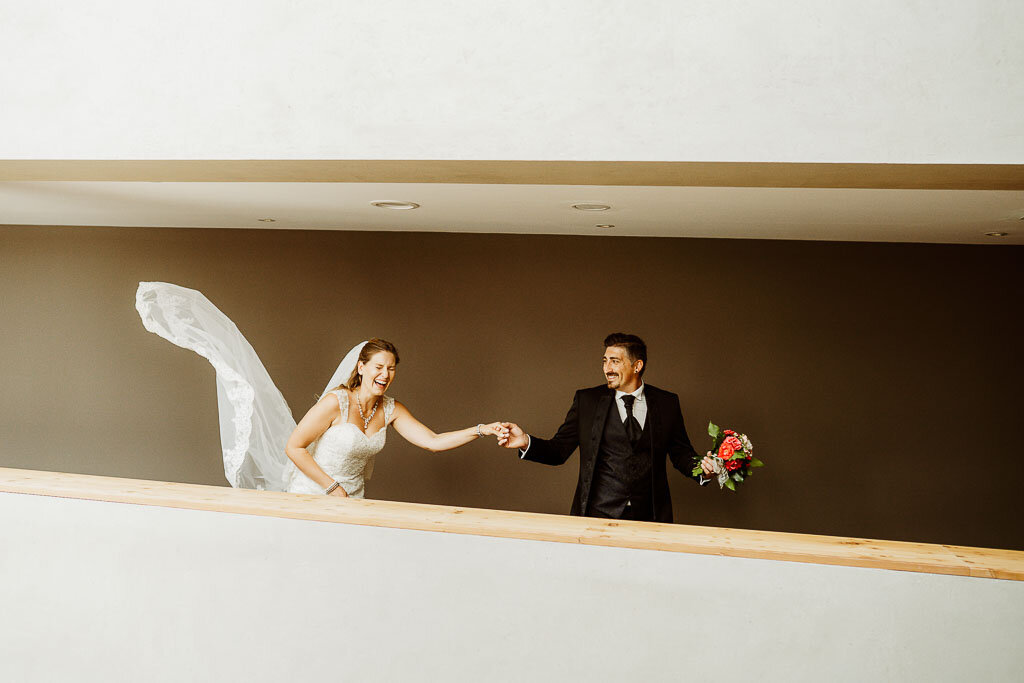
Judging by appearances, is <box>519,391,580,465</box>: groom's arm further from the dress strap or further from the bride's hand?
the dress strap

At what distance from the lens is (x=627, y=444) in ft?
13.2

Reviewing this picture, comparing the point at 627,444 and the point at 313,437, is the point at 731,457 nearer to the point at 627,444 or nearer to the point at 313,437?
the point at 627,444

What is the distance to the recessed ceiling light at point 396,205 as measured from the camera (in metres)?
3.97

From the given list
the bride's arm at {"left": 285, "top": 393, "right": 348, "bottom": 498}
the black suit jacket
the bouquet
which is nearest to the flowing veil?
the bride's arm at {"left": 285, "top": 393, "right": 348, "bottom": 498}

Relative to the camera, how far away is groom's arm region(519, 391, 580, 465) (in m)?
4.15

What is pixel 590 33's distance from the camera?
8.44ft

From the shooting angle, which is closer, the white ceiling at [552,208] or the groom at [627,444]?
the white ceiling at [552,208]

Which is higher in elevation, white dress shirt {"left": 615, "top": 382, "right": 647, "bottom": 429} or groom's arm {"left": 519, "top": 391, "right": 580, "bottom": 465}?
white dress shirt {"left": 615, "top": 382, "right": 647, "bottom": 429}

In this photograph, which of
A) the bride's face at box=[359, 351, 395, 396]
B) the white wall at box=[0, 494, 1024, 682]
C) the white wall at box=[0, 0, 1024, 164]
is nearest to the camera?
the white wall at box=[0, 494, 1024, 682]

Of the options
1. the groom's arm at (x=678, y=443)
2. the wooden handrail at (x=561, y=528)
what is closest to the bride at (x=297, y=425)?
the groom's arm at (x=678, y=443)

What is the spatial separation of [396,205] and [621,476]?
6.09 feet

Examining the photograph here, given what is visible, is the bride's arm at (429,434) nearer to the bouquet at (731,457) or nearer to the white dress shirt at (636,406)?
the white dress shirt at (636,406)

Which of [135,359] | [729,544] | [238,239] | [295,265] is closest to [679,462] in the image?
[729,544]

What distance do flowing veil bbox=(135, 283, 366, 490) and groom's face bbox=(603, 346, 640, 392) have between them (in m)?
1.51
